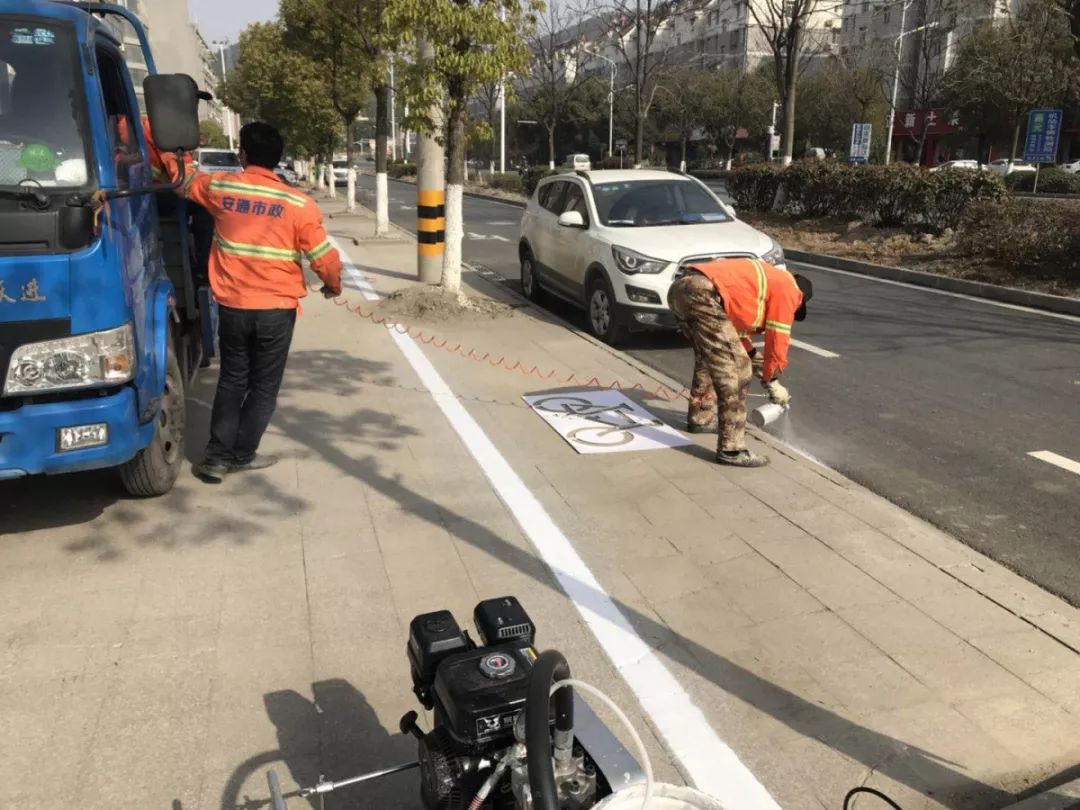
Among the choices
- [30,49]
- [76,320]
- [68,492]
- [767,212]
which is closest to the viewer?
[76,320]

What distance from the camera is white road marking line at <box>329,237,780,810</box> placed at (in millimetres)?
2832

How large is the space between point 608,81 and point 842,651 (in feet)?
216

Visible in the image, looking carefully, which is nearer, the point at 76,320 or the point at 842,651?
the point at 842,651

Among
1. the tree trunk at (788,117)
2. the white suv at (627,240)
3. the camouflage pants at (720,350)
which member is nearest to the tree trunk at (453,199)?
the white suv at (627,240)

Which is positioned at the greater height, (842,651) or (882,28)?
(882,28)

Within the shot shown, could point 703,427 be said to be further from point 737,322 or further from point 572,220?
point 572,220

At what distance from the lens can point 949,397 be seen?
729 cm

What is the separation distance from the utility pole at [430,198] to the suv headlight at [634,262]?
282 centimetres

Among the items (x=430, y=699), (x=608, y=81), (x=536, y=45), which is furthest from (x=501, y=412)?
(x=608, y=81)

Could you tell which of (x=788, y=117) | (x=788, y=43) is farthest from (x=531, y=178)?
(x=788, y=43)

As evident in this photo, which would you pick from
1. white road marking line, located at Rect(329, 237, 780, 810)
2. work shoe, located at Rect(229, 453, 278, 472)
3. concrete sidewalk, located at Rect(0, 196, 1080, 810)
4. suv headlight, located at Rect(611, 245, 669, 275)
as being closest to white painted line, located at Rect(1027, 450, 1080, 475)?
concrete sidewalk, located at Rect(0, 196, 1080, 810)

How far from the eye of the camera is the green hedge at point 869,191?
51.1 ft

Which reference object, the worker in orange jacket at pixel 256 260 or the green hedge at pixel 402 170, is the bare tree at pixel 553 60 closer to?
the green hedge at pixel 402 170

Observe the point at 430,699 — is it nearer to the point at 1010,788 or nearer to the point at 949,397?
the point at 1010,788
